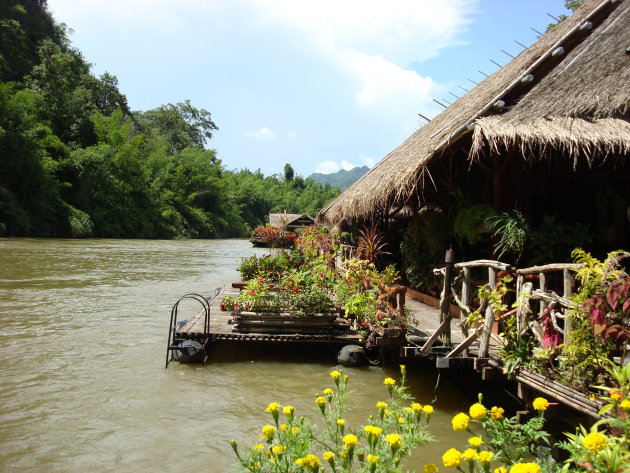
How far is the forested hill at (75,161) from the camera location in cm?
3531

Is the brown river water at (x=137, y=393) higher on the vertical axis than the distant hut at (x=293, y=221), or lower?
lower

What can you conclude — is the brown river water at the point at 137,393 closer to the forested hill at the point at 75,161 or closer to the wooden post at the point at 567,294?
the wooden post at the point at 567,294

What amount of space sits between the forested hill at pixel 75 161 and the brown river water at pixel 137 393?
28.6m

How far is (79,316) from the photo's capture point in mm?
10383

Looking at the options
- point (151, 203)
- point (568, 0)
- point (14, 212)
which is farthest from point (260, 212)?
Answer: point (568, 0)

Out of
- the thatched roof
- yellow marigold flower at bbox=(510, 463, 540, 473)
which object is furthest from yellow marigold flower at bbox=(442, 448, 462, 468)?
the thatched roof

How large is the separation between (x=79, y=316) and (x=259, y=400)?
6.15 metres

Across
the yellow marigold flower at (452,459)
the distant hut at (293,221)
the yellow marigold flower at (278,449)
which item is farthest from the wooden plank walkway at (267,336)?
the distant hut at (293,221)

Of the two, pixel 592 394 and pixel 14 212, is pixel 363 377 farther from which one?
pixel 14 212

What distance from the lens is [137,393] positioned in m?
6.18

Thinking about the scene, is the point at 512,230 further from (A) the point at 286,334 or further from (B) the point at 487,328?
(A) the point at 286,334

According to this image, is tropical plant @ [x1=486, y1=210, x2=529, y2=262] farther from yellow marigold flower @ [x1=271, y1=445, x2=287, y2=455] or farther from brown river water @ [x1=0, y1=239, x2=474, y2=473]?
yellow marigold flower @ [x1=271, y1=445, x2=287, y2=455]

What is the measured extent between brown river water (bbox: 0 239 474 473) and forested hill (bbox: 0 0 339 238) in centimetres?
2857

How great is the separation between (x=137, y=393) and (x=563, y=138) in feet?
20.9
